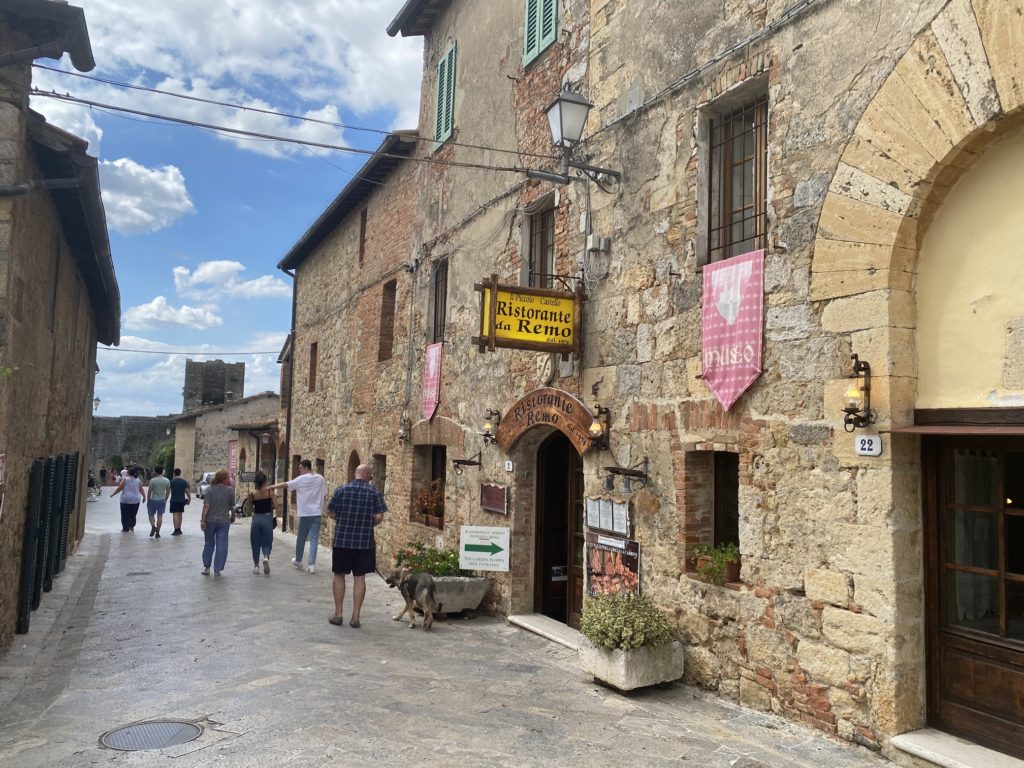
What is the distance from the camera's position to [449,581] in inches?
330

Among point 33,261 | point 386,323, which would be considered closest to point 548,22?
point 33,261

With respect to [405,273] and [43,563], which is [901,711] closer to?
[43,563]

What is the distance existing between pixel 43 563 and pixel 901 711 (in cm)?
858

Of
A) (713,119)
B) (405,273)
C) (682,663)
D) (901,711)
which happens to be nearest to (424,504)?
(405,273)

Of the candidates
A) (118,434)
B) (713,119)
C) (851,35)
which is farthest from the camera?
(118,434)

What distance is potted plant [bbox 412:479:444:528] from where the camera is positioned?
10688 mm

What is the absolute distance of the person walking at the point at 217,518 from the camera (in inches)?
422

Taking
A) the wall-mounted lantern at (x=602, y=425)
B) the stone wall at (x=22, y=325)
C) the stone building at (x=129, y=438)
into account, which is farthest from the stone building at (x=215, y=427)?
the wall-mounted lantern at (x=602, y=425)

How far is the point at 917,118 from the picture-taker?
175 inches

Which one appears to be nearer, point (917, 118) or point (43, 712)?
point (917, 118)

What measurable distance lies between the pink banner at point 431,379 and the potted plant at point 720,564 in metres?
5.53

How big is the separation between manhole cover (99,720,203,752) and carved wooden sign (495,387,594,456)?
3.84 metres

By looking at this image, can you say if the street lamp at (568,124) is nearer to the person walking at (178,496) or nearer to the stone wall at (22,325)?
the stone wall at (22,325)

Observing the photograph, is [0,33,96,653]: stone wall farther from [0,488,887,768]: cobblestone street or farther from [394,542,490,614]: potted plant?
[394,542,490,614]: potted plant
